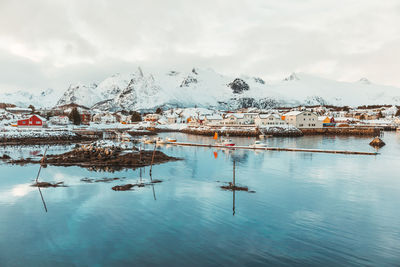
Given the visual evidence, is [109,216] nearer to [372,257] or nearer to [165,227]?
[165,227]

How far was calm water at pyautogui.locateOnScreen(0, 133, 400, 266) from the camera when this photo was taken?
12.1 meters

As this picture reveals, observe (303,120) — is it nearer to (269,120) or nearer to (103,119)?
(269,120)

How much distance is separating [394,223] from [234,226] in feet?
29.9

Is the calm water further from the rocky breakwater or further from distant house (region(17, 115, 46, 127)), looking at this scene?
distant house (region(17, 115, 46, 127))

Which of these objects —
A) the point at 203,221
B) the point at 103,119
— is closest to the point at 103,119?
the point at 103,119

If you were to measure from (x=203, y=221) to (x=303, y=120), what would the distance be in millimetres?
89062

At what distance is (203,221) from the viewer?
1609 cm

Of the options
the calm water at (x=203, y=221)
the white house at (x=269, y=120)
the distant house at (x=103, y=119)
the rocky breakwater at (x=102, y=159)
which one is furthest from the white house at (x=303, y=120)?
the distant house at (x=103, y=119)

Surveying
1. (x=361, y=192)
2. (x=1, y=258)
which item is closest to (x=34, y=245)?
(x=1, y=258)

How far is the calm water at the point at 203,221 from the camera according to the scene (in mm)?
12148

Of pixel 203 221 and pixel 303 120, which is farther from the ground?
pixel 303 120

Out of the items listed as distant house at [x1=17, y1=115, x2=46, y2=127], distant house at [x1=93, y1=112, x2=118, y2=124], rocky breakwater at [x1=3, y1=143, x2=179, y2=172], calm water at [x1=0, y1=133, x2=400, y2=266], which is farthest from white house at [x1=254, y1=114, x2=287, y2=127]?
distant house at [x1=93, y1=112, x2=118, y2=124]

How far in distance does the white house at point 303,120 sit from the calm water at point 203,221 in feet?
228

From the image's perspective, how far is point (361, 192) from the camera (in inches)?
890
